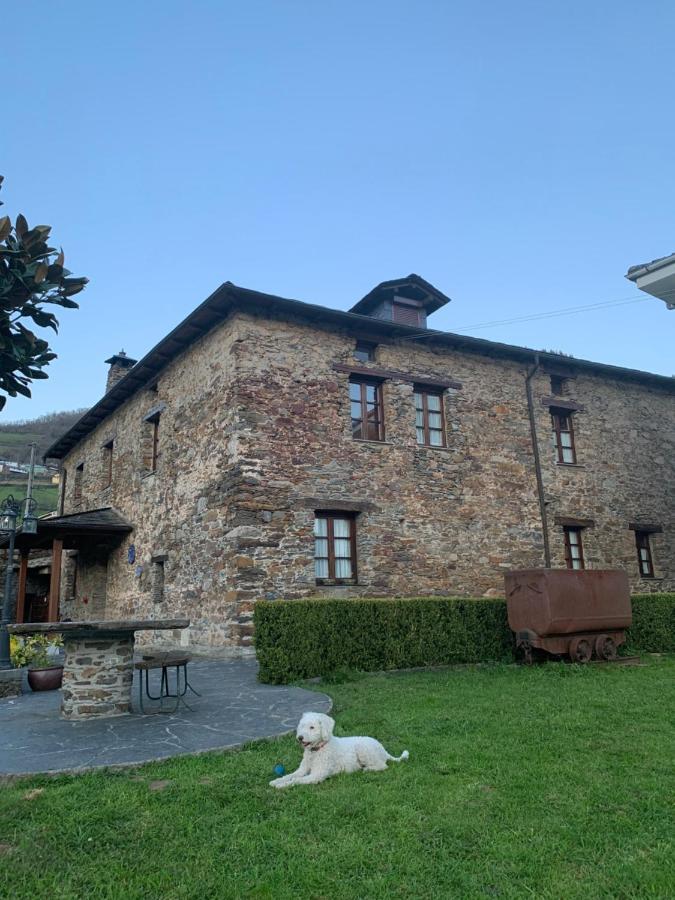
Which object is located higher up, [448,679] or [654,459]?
[654,459]

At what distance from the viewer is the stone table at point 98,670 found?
6238 mm

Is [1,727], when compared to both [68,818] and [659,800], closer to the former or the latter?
[68,818]

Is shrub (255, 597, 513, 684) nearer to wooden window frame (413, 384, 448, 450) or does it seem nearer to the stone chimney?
wooden window frame (413, 384, 448, 450)

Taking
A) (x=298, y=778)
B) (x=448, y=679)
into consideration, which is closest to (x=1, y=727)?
(x=298, y=778)

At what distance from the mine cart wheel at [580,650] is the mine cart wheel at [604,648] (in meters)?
0.16

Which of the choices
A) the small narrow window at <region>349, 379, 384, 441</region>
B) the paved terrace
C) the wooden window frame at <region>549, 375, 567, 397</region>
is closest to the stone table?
the paved terrace

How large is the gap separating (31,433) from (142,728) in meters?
62.4

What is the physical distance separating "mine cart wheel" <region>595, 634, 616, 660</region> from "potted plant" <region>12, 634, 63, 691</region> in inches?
316

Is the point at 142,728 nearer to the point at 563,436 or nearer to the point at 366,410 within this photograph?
the point at 366,410

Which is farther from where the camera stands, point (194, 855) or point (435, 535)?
point (435, 535)

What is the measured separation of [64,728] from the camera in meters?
5.83

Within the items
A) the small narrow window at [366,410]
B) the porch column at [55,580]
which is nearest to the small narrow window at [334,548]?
the small narrow window at [366,410]

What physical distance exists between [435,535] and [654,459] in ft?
23.4

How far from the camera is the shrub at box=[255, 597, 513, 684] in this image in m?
8.30
